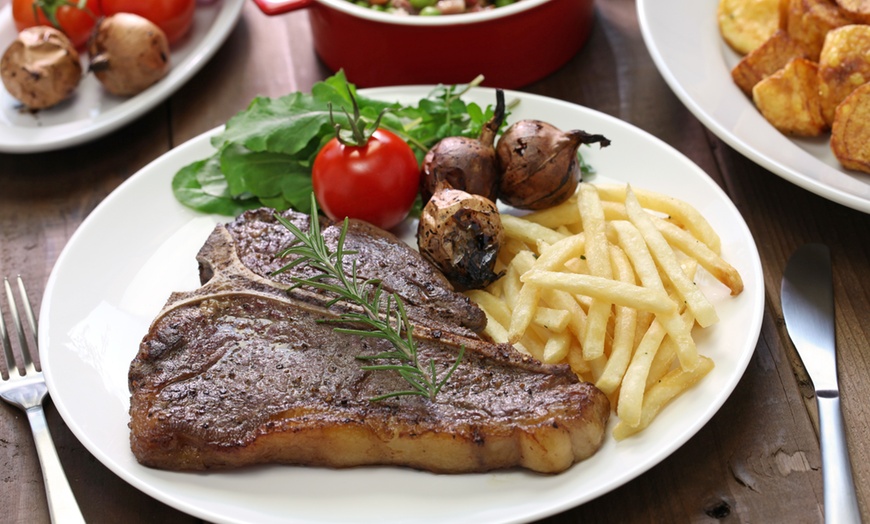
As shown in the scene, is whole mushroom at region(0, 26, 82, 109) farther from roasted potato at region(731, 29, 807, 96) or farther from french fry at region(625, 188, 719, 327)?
roasted potato at region(731, 29, 807, 96)

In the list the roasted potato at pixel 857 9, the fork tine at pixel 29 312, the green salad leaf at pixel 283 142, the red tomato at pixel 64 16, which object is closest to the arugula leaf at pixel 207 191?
the green salad leaf at pixel 283 142

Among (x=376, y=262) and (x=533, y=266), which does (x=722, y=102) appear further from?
(x=376, y=262)

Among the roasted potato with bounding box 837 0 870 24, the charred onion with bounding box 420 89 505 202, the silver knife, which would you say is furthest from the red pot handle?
the silver knife

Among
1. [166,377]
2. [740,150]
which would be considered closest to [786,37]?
[740,150]

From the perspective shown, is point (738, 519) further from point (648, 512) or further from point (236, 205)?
point (236, 205)

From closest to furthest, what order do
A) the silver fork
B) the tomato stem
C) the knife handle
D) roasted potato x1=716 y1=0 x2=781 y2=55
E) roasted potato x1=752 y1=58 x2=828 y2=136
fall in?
the knife handle
the silver fork
the tomato stem
roasted potato x1=752 y1=58 x2=828 y2=136
roasted potato x1=716 y1=0 x2=781 y2=55

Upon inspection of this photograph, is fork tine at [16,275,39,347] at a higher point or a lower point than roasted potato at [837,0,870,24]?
lower
